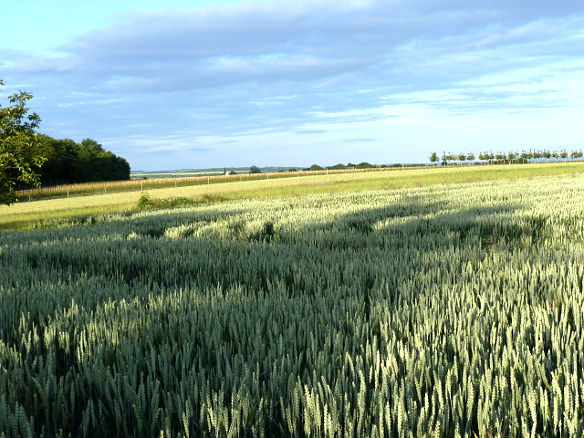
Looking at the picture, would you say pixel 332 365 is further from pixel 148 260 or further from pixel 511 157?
pixel 511 157

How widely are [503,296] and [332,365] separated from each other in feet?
6.22

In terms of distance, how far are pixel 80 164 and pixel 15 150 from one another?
84.2m

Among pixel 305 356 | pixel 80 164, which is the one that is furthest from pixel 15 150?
pixel 80 164

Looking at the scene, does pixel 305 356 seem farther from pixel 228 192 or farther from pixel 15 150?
pixel 228 192

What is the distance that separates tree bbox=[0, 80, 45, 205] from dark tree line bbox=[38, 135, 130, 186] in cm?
5610

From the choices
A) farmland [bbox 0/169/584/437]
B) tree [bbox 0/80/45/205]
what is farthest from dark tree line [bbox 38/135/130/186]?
farmland [bbox 0/169/584/437]

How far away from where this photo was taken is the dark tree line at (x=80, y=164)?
87.0 metres

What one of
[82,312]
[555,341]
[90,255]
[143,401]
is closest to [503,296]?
[555,341]

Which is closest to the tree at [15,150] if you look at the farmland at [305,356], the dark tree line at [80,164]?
the farmland at [305,356]

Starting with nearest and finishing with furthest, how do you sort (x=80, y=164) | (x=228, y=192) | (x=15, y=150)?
(x=15, y=150) → (x=228, y=192) → (x=80, y=164)

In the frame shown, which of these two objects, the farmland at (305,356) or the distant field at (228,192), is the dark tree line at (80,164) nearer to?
the distant field at (228,192)

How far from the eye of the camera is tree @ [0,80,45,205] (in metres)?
19.3

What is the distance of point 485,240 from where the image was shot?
808 cm

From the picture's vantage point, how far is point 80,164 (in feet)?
320
